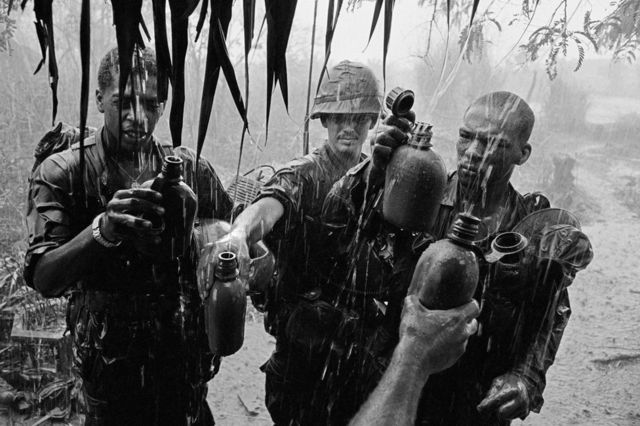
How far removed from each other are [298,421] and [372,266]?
1.05 meters

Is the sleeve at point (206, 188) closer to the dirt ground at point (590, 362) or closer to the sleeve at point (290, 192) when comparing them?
the sleeve at point (290, 192)

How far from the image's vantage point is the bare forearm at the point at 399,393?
1.35m

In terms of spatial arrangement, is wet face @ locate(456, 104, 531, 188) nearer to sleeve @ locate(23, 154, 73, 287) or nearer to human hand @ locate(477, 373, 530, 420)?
human hand @ locate(477, 373, 530, 420)

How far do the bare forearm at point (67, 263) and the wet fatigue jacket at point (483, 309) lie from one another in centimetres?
108

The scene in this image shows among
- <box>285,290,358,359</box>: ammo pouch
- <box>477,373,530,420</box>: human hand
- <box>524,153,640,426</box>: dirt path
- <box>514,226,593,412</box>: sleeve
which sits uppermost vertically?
<box>514,226,593,412</box>: sleeve

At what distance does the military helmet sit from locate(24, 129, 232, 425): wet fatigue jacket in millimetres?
853

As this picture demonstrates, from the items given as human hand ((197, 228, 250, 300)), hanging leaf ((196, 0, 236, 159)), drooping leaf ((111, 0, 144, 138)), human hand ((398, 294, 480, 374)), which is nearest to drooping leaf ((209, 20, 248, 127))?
hanging leaf ((196, 0, 236, 159))

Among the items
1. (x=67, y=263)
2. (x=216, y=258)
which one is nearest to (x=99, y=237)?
(x=67, y=263)

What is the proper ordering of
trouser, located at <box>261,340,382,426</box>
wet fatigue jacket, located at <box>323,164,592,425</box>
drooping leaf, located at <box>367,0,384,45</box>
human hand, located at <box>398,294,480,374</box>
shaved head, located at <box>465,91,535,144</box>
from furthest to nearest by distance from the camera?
trouser, located at <box>261,340,382,426</box>, shaved head, located at <box>465,91,535,144</box>, wet fatigue jacket, located at <box>323,164,592,425</box>, human hand, located at <box>398,294,480,374</box>, drooping leaf, located at <box>367,0,384,45</box>

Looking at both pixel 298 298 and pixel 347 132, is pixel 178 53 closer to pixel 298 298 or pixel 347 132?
pixel 298 298

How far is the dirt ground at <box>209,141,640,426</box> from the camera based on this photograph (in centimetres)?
484

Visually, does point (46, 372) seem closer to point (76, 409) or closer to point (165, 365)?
point (76, 409)

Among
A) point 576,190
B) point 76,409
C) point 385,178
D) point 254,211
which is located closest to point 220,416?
point 76,409

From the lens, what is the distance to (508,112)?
7.64 ft
